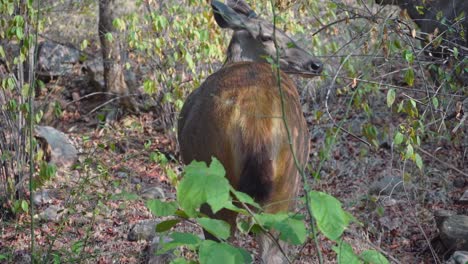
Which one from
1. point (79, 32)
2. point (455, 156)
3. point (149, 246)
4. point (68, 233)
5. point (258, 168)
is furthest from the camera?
point (79, 32)

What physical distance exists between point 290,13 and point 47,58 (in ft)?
15.1

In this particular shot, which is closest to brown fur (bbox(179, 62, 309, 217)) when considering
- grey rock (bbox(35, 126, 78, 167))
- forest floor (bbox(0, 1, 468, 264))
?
forest floor (bbox(0, 1, 468, 264))

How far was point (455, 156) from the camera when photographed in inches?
352

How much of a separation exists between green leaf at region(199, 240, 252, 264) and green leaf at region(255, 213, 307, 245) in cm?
21

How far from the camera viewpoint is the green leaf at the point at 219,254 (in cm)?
293

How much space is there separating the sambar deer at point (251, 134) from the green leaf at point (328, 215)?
1464mm

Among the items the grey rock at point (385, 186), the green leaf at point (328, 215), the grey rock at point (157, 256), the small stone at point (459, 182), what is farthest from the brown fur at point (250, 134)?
the small stone at point (459, 182)

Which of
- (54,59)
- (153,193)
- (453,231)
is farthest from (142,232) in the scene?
(54,59)

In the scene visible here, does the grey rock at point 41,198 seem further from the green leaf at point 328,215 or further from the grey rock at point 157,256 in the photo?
the green leaf at point 328,215

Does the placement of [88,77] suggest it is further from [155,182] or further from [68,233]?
[68,233]

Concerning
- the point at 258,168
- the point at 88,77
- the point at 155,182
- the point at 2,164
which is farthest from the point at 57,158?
the point at 258,168

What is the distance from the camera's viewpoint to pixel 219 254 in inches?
116

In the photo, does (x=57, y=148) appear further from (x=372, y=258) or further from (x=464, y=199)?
(x=372, y=258)

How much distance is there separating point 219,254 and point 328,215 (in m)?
0.43
